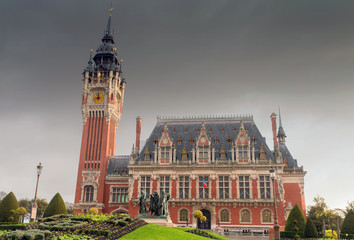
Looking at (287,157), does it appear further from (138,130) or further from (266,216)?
(138,130)

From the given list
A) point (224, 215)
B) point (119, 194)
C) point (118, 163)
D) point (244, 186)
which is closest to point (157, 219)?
point (224, 215)

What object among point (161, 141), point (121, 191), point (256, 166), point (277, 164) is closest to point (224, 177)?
point (256, 166)

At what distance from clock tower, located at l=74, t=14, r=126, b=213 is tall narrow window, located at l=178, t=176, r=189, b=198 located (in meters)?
15.3

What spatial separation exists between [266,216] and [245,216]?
3.35 meters

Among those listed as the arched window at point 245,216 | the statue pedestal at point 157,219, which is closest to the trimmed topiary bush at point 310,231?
the statue pedestal at point 157,219

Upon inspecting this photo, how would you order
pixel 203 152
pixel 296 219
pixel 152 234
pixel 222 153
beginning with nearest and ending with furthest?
pixel 152 234
pixel 296 219
pixel 222 153
pixel 203 152

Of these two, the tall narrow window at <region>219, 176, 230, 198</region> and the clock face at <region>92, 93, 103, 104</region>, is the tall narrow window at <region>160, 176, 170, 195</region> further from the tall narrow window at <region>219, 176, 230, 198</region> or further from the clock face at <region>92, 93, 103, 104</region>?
the clock face at <region>92, 93, 103, 104</region>

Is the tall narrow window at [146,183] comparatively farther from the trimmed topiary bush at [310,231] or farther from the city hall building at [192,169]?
the trimmed topiary bush at [310,231]

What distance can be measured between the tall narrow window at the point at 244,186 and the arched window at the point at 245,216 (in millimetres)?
2259

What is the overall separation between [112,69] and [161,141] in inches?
831

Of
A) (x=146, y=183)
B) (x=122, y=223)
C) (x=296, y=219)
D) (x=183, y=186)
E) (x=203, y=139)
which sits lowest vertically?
(x=122, y=223)

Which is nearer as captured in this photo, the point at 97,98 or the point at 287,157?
the point at 287,157

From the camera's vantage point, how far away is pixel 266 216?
5331 cm

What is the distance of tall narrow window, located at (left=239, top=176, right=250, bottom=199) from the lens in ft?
180
